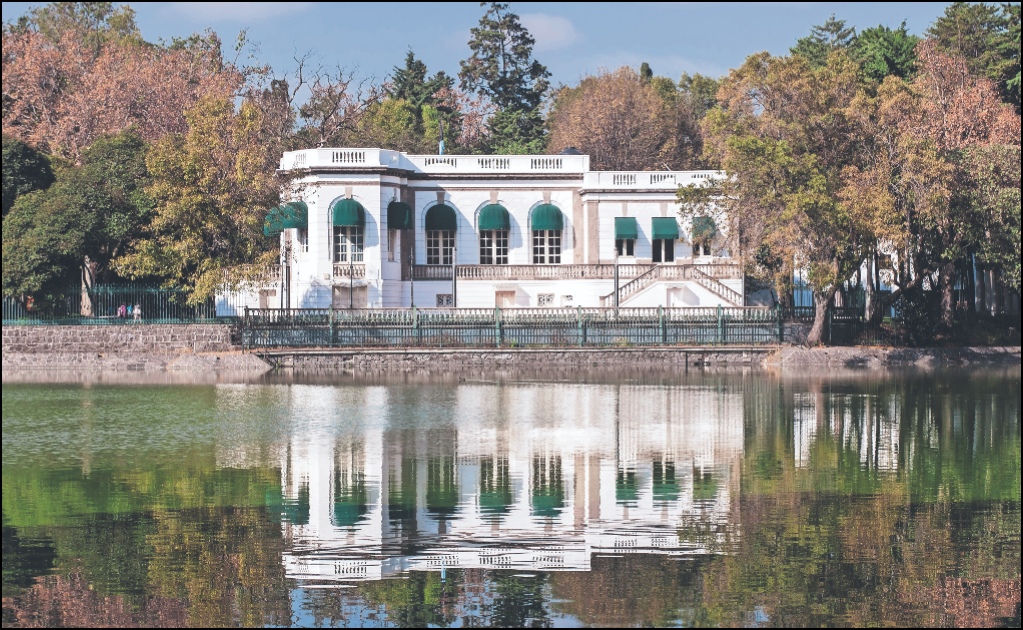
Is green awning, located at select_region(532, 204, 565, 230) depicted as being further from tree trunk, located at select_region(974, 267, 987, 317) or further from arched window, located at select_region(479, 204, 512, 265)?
tree trunk, located at select_region(974, 267, 987, 317)

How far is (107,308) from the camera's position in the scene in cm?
5462

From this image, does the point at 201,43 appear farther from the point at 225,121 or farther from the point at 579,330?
the point at 579,330

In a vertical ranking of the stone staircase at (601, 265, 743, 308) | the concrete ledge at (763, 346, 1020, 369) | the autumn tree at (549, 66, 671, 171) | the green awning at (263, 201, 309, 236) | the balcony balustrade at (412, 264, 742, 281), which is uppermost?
the autumn tree at (549, 66, 671, 171)

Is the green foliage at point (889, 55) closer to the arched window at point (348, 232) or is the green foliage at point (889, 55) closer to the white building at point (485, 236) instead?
the white building at point (485, 236)

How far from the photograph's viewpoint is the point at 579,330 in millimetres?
53875

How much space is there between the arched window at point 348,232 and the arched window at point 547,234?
27.7 ft

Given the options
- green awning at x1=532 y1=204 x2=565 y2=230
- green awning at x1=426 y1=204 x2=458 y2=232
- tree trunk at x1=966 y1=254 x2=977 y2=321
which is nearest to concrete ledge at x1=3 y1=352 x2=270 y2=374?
green awning at x1=426 y1=204 x2=458 y2=232

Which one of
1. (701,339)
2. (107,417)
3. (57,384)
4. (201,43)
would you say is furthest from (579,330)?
(201,43)

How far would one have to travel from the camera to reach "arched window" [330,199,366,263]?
62.9 m

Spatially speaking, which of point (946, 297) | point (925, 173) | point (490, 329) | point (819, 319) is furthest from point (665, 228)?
point (925, 173)

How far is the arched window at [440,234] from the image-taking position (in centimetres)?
6650

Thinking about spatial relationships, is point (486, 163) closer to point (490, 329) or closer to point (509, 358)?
point (490, 329)

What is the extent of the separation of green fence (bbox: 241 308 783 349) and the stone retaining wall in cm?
131

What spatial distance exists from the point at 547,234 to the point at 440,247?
5.08 m
